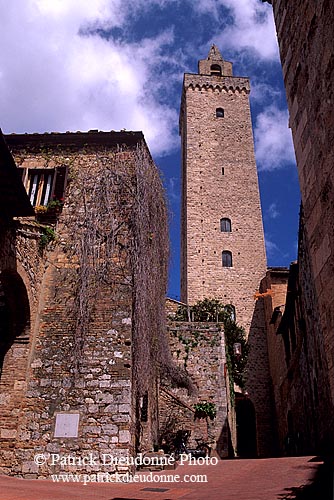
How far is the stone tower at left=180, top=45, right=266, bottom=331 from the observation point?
94.6 feet

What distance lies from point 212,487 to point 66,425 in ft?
8.51

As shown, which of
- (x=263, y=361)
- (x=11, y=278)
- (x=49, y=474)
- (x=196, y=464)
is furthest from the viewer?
(x=263, y=361)

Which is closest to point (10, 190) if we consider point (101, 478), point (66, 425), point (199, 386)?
point (66, 425)

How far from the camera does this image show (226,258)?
29.7 meters

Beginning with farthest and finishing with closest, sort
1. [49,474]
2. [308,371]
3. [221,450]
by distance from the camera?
1. [221,450]
2. [308,371]
3. [49,474]

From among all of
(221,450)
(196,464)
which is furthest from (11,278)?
(221,450)

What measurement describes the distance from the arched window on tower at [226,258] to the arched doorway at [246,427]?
809 centimetres

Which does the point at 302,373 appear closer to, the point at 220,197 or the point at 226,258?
the point at 226,258

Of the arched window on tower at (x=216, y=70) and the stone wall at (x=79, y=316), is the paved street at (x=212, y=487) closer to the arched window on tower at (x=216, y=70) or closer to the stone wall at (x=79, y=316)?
the stone wall at (x=79, y=316)

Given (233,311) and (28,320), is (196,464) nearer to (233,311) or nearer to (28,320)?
(28,320)

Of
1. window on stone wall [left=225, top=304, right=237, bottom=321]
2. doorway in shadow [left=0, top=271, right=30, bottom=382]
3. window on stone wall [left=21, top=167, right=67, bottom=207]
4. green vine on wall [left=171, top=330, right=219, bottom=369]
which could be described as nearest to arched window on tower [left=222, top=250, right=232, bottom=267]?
window on stone wall [left=225, top=304, right=237, bottom=321]

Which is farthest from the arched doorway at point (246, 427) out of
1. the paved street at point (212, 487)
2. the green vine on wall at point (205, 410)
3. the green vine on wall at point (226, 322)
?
the paved street at point (212, 487)

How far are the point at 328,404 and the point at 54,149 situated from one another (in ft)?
26.4

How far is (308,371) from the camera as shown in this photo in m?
12.5
